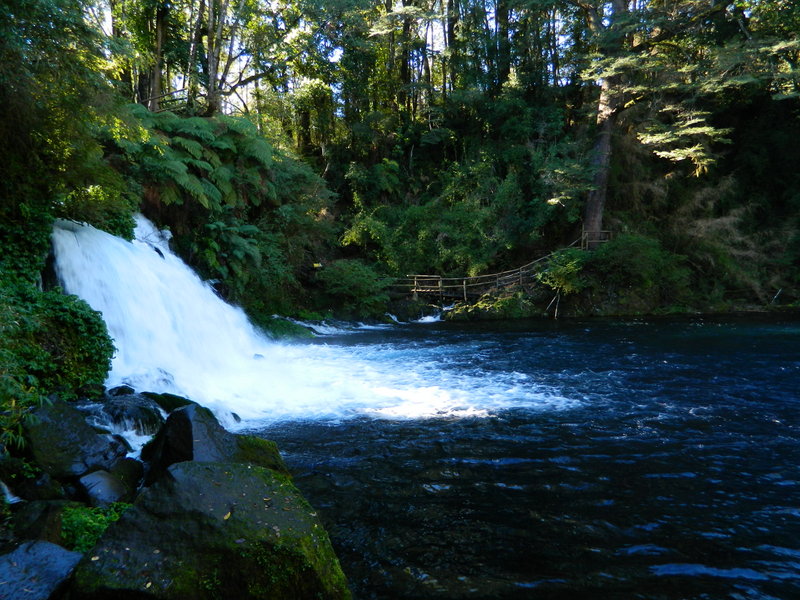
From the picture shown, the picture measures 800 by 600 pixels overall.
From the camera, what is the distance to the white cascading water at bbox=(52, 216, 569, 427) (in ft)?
25.1

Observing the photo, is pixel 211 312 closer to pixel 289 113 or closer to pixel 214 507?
pixel 214 507

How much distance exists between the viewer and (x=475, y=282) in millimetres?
21047

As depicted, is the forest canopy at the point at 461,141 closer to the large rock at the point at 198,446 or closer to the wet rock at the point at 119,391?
the wet rock at the point at 119,391

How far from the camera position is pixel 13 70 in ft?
19.8

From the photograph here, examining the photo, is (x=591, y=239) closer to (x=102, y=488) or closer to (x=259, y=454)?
(x=259, y=454)

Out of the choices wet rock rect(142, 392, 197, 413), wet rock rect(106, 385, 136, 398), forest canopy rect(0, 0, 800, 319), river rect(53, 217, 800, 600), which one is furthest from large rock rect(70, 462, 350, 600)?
forest canopy rect(0, 0, 800, 319)

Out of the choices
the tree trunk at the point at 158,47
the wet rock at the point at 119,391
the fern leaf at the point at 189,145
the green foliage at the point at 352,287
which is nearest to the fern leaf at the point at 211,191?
the fern leaf at the point at 189,145

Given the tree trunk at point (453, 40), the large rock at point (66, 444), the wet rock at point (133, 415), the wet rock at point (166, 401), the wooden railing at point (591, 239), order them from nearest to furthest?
the large rock at point (66, 444) < the wet rock at point (133, 415) < the wet rock at point (166, 401) < the wooden railing at point (591, 239) < the tree trunk at point (453, 40)

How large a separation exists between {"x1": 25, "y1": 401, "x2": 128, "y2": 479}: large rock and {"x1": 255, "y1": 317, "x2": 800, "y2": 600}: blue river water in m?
1.92

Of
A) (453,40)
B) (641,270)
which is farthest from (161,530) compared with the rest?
(453,40)

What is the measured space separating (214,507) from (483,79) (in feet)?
86.5

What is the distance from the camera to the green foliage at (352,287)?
18.2 metres

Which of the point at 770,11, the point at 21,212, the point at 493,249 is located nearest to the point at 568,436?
the point at 21,212

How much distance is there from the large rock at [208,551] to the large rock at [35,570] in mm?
287
